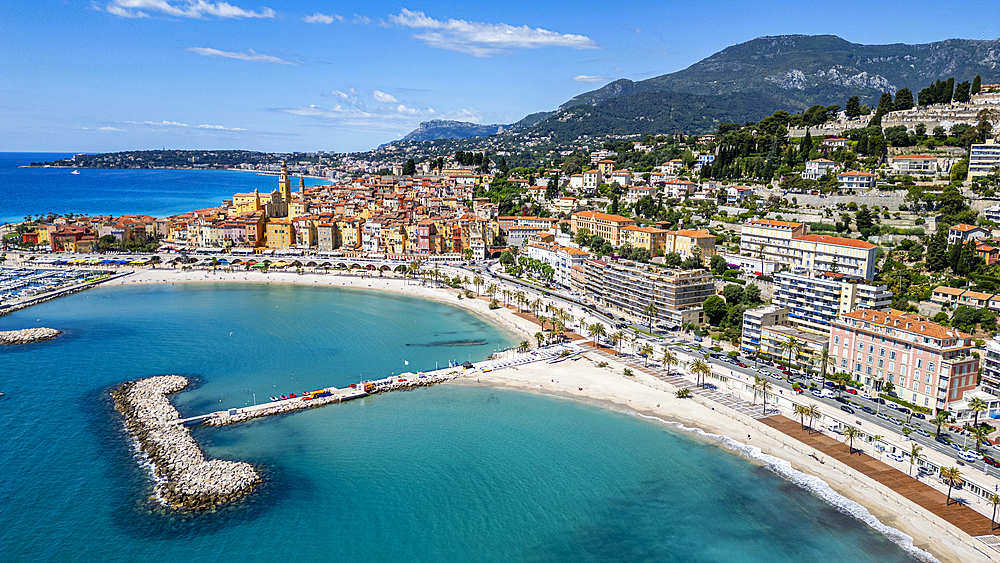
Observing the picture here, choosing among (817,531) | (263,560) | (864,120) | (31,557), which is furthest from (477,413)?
(864,120)

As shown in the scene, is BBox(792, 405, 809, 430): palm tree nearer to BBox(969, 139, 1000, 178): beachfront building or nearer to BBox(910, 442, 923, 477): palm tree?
BBox(910, 442, 923, 477): palm tree

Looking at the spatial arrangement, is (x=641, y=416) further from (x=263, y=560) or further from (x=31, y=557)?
(x=31, y=557)

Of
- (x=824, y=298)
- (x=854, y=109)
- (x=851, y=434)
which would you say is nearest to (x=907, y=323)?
(x=824, y=298)

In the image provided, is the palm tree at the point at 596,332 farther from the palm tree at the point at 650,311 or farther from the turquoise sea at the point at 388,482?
the turquoise sea at the point at 388,482

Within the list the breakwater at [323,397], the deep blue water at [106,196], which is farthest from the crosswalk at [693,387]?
the deep blue water at [106,196]

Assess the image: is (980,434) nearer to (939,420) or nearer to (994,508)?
(939,420)
